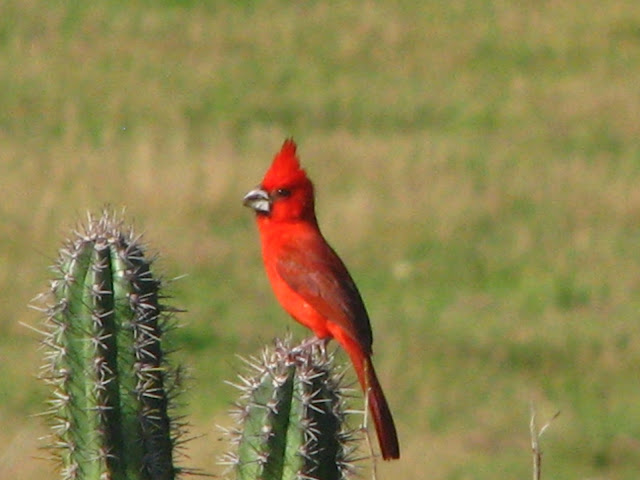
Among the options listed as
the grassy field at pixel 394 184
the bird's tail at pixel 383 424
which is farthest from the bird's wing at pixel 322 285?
the grassy field at pixel 394 184

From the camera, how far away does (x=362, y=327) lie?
6555 millimetres

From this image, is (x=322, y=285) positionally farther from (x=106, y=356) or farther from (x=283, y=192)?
(x=106, y=356)

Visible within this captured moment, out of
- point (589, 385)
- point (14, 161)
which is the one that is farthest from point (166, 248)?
point (589, 385)

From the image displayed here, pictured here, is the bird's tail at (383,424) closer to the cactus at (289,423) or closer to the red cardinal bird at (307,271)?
the red cardinal bird at (307,271)

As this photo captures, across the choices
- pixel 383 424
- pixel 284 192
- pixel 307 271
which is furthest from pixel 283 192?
pixel 383 424

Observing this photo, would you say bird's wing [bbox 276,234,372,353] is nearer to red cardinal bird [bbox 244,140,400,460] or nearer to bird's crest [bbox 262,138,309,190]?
red cardinal bird [bbox 244,140,400,460]

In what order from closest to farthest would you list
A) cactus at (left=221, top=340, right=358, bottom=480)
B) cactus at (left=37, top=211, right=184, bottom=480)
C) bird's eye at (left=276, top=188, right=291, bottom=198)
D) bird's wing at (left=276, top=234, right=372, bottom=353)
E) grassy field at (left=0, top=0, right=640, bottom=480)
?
cactus at (left=221, top=340, right=358, bottom=480) < cactus at (left=37, top=211, right=184, bottom=480) < bird's eye at (left=276, top=188, right=291, bottom=198) < bird's wing at (left=276, top=234, right=372, bottom=353) < grassy field at (left=0, top=0, right=640, bottom=480)

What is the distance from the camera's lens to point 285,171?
20.5 ft

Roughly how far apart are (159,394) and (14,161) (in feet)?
48.9

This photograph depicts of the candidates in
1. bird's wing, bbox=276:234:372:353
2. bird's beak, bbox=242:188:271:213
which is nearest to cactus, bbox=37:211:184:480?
bird's beak, bbox=242:188:271:213

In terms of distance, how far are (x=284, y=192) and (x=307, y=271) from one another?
0.31 m

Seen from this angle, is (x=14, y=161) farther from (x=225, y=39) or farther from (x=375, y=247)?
(x=225, y=39)

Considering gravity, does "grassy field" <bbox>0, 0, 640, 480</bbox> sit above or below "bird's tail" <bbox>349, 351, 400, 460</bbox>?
above

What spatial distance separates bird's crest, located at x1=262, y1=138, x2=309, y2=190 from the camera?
20.2 ft
